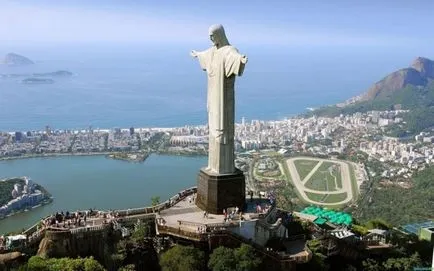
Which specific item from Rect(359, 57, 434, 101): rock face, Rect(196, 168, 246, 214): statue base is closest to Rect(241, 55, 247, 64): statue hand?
Rect(196, 168, 246, 214): statue base

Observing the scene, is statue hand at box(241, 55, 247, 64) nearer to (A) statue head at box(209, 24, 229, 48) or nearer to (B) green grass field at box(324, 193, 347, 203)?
(A) statue head at box(209, 24, 229, 48)

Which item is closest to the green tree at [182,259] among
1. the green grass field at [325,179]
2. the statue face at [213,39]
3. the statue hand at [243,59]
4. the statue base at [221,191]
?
the statue base at [221,191]

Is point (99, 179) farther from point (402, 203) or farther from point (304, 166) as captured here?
point (402, 203)

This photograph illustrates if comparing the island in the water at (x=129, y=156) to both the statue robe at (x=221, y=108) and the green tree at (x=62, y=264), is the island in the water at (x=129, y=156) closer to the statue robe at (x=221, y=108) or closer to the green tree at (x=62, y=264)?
the statue robe at (x=221, y=108)

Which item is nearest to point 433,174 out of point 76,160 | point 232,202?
point 76,160

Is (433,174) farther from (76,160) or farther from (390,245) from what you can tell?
(390,245)

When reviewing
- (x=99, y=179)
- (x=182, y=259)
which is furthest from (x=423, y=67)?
(x=182, y=259)
